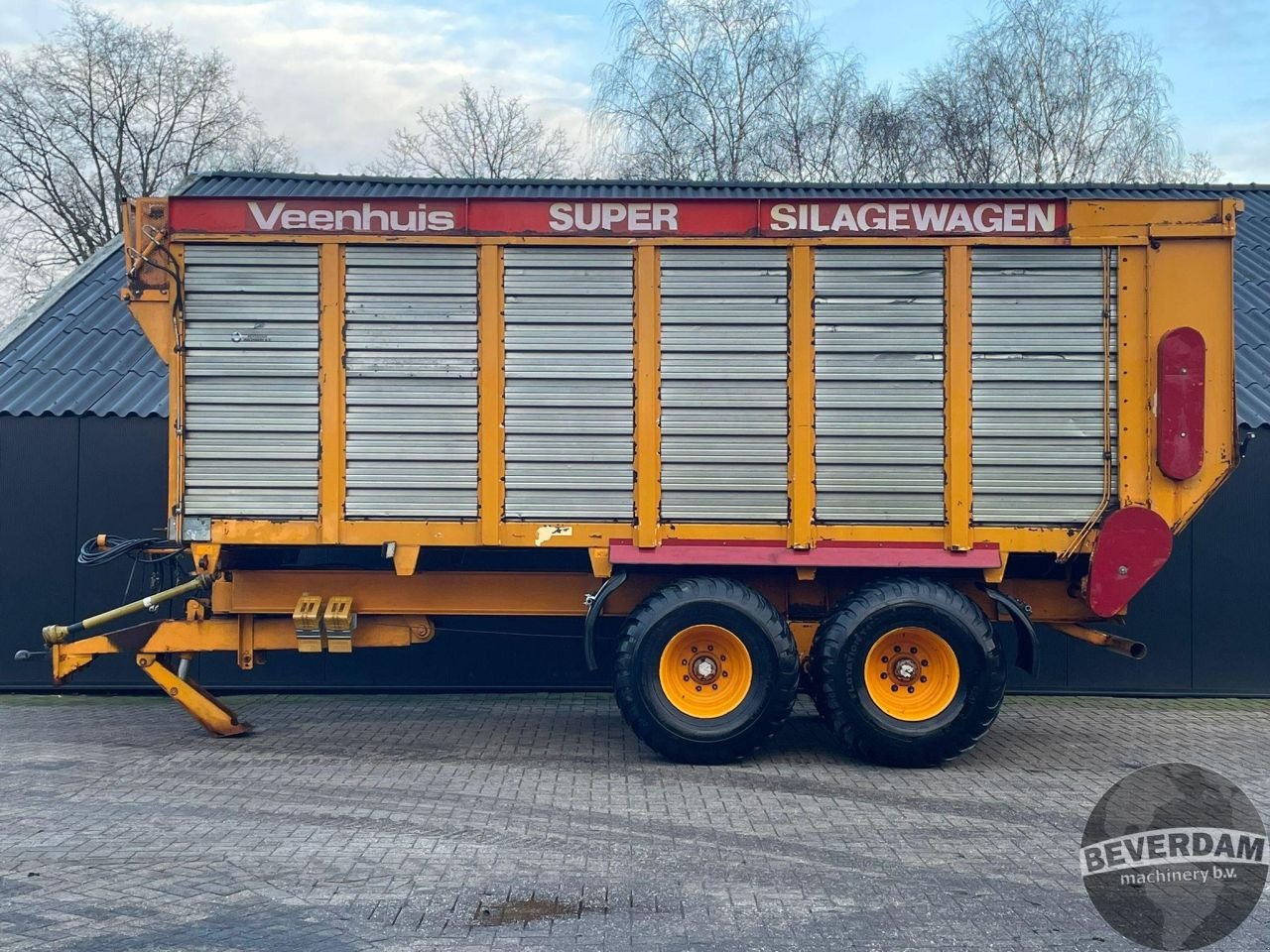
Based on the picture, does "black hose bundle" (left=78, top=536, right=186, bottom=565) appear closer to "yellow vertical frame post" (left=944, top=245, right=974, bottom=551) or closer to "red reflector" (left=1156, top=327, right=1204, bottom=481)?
"yellow vertical frame post" (left=944, top=245, right=974, bottom=551)

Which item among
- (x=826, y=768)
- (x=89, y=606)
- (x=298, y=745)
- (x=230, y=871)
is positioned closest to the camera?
(x=230, y=871)

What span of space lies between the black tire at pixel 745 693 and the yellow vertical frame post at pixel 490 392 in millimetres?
1236

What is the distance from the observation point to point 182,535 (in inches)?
346

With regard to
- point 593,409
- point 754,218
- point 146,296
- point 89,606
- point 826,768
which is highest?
point 754,218

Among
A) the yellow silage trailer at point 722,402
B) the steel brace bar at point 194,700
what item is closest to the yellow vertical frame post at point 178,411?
the yellow silage trailer at point 722,402

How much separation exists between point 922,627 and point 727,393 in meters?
2.04

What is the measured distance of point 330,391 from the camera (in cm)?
877

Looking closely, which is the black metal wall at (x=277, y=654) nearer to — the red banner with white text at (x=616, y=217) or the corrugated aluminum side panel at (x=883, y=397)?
the red banner with white text at (x=616, y=217)

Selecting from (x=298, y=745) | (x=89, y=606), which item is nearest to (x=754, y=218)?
(x=298, y=745)

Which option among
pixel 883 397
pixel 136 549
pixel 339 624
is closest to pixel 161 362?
pixel 136 549

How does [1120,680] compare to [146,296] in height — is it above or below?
below

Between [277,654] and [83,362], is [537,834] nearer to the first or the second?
[277,654]

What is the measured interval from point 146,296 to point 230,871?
4427 mm

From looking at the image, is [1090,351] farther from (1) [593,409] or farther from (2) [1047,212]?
(1) [593,409]
